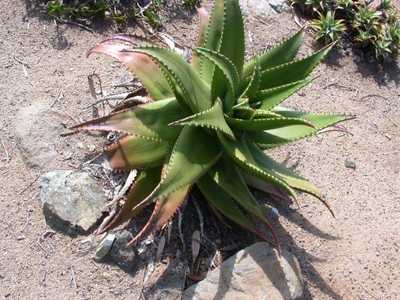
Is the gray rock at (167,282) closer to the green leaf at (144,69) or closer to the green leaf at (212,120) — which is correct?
the green leaf at (212,120)

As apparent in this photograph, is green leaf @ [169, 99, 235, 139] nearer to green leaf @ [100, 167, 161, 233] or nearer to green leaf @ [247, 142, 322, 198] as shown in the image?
green leaf @ [247, 142, 322, 198]

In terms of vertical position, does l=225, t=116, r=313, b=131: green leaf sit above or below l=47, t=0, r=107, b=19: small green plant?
above

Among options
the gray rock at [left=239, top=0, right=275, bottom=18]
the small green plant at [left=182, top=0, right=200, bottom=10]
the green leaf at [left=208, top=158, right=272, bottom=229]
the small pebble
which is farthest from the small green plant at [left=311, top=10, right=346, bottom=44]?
the green leaf at [left=208, top=158, right=272, bottom=229]

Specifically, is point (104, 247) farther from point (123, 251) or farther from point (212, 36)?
point (212, 36)

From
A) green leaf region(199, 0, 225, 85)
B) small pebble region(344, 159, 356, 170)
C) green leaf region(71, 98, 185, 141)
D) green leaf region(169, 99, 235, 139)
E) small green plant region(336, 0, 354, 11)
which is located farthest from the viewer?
small green plant region(336, 0, 354, 11)

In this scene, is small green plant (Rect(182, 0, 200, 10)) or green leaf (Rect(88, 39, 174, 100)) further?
small green plant (Rect(182, 0, 200, 10))

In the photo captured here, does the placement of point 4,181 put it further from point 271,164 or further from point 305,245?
point 305,245

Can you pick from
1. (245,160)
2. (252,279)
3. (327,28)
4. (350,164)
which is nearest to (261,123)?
(245,160)
